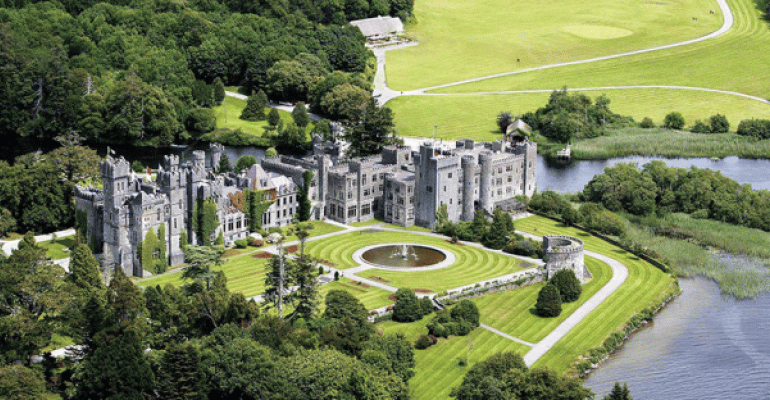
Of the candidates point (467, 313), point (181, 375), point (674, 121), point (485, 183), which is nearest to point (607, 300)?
point (467, 313)

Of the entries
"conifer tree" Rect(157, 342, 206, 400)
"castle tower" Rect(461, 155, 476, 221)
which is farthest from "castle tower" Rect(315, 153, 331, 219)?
"conifer tree" Rect(157, 342, 206, 400)

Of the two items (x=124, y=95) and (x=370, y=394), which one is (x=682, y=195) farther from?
(x=124, y=95)

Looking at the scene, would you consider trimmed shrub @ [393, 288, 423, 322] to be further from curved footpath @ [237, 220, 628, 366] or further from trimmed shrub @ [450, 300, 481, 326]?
trimmed shrub @ [450, 300, 481, 326]

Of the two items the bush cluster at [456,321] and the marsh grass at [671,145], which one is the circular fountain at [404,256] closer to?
the bush cluster at [456,321]

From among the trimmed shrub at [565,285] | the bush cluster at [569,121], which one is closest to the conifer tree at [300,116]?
the bush cluster at [569,121]

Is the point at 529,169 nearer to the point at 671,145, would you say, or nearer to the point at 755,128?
the point at 671,145

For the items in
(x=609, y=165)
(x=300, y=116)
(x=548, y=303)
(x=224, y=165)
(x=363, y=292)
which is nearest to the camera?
(x=548, y=303)
